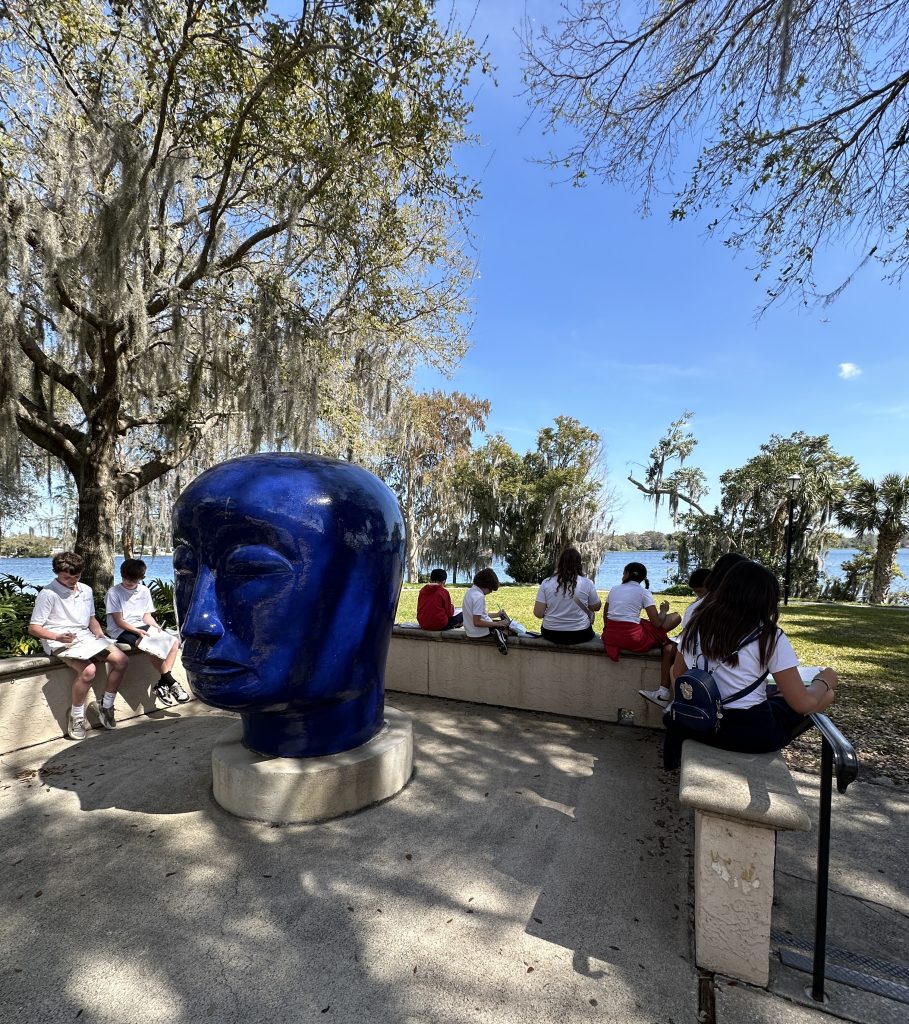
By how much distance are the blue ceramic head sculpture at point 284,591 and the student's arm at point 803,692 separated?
2021 millimetres

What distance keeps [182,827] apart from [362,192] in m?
7.78

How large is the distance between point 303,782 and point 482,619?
Answer: 227cm

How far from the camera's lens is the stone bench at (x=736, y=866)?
1.85m

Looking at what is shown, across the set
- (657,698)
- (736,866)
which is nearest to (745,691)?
(736,866)

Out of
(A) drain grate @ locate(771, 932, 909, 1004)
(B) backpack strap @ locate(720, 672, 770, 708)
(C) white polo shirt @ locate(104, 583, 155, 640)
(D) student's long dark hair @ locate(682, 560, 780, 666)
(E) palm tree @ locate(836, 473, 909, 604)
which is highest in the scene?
(E) palm tree @ locate(836, 473, 909, 604)

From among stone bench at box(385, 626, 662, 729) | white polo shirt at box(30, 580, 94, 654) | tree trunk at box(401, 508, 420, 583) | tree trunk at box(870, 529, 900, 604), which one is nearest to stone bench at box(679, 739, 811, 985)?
stone bench at box(385, 626, 662, 729)

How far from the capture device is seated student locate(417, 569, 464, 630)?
201 inches

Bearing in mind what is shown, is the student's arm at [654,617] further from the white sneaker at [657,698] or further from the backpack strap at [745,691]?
the backpack strap at [745,691]

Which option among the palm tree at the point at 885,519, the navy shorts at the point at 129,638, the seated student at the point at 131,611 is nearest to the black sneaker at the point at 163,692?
the seated student at the point at 131,611

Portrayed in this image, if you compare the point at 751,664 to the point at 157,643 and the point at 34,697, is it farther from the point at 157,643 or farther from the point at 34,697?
the point at 34,697

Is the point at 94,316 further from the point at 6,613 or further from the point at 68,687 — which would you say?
the point at 68,687

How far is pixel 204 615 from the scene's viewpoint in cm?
247

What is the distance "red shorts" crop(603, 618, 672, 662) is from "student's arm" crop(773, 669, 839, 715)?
A: 6.38 feet

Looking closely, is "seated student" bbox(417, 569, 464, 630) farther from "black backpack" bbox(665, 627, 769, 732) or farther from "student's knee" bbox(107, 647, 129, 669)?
"black backpack" bbox(665, 627, 769, 732)
